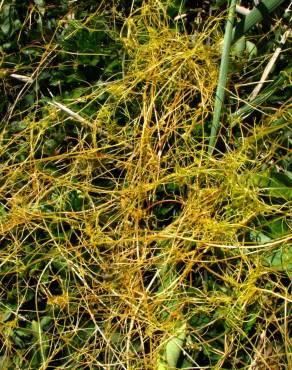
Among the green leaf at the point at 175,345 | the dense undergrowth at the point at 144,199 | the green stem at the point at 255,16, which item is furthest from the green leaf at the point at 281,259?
the green stem at the point at 255,16

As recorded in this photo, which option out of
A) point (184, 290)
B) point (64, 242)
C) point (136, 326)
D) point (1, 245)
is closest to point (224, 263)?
point (184, 290)

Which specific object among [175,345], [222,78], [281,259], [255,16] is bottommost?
[175,345]

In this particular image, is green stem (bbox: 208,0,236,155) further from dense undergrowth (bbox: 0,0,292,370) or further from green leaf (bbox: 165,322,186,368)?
green leaf (bbox: 165,322,186,368)

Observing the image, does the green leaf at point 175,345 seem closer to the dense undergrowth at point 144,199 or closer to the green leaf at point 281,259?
the dense undergrowth at point 144,199

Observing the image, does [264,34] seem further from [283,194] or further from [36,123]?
[36,123]

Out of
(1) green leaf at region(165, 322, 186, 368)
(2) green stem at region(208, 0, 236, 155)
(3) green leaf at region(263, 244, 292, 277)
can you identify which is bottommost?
(1) green leaf at region(165, 322, 186, 368)

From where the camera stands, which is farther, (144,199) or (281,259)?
(144,199)

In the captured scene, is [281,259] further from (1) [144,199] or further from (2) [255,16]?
(2) [255,16]

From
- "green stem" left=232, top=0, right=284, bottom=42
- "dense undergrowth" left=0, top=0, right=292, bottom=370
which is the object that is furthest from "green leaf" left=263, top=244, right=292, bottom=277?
"green stem" left=232, top=0, right=284, bottom=42

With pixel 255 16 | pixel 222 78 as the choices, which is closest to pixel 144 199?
pixel 222 78
